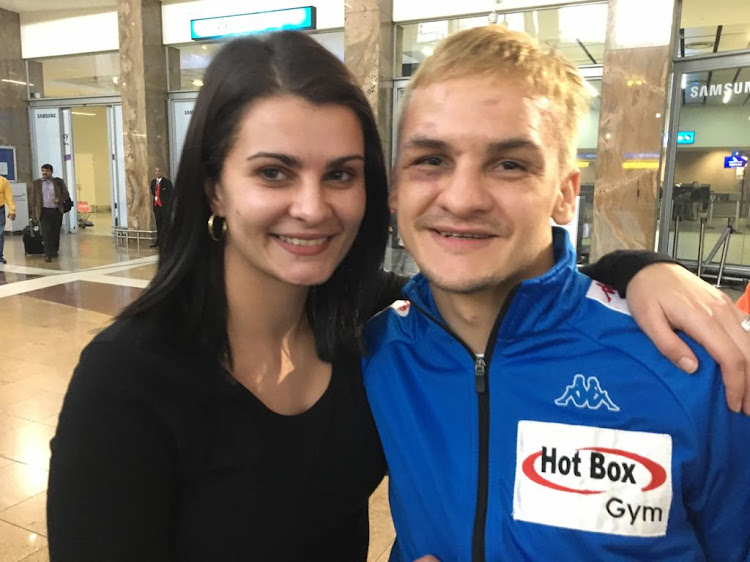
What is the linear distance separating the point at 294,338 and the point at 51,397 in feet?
12.0

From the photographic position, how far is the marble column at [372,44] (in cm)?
1052

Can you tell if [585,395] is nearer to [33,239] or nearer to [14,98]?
[33,239]

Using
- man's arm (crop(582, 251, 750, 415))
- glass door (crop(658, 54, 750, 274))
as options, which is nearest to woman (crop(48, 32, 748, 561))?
man's arm (crop(582, 251, 750, 415))

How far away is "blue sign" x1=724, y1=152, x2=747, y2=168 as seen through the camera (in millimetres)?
9070

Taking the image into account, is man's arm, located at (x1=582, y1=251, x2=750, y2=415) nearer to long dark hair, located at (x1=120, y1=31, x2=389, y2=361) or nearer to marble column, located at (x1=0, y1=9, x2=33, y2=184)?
long dark hair, located at (x1=120, y1=31, x2=389, y2=361)

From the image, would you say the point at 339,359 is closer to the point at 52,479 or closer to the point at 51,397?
the point at 52,479

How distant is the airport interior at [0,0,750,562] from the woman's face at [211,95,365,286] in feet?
6.80

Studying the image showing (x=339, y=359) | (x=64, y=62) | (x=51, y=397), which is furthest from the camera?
(x=64, y=62)

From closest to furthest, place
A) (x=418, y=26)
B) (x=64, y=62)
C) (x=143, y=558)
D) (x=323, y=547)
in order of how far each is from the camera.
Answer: (x=143, y=558), (x=323, y=547), (x=418, y=26), (x=64, y=62)

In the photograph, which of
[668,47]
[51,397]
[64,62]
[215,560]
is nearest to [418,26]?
[668,47]

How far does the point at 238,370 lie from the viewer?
1541mm

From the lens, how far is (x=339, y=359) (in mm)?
1685

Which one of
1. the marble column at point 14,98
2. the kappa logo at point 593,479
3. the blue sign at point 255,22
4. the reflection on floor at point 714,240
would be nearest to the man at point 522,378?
the kappa logo at point 593,479

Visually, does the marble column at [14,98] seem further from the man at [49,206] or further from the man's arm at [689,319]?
the man's arm at [689,319]
